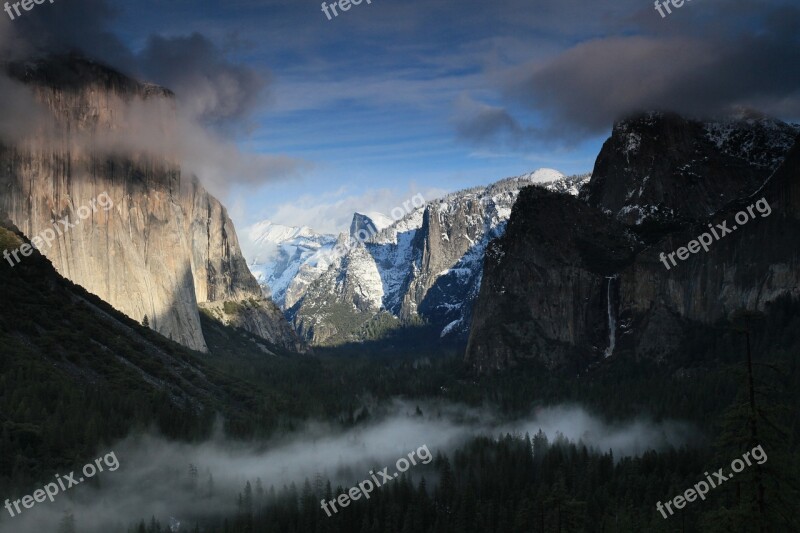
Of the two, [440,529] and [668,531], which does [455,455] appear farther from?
[668,531]

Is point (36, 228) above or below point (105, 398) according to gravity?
above

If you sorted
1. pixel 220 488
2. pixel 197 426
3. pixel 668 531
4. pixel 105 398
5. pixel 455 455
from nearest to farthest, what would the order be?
pixel 668 531 < pixel 220 488 < pixel 105 398 < pixel 197 426 < pixel 455 455

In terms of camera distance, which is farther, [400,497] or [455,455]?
[455,455]

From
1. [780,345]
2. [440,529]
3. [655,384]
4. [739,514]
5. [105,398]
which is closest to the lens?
[739,514]

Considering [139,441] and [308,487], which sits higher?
[139,441]

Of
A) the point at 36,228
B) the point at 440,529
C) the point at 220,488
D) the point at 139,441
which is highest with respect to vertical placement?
the point at 36,228

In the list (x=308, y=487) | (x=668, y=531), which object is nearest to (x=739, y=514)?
(x=668, y=531)

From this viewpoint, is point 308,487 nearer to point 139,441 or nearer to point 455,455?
point 139,441

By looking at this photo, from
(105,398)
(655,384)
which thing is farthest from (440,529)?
(655,384)

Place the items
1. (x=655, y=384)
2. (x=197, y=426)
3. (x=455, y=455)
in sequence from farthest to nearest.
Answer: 1. (x=655, y=384)
2. (x=455, y=455)
3. (x=197, y=426)
